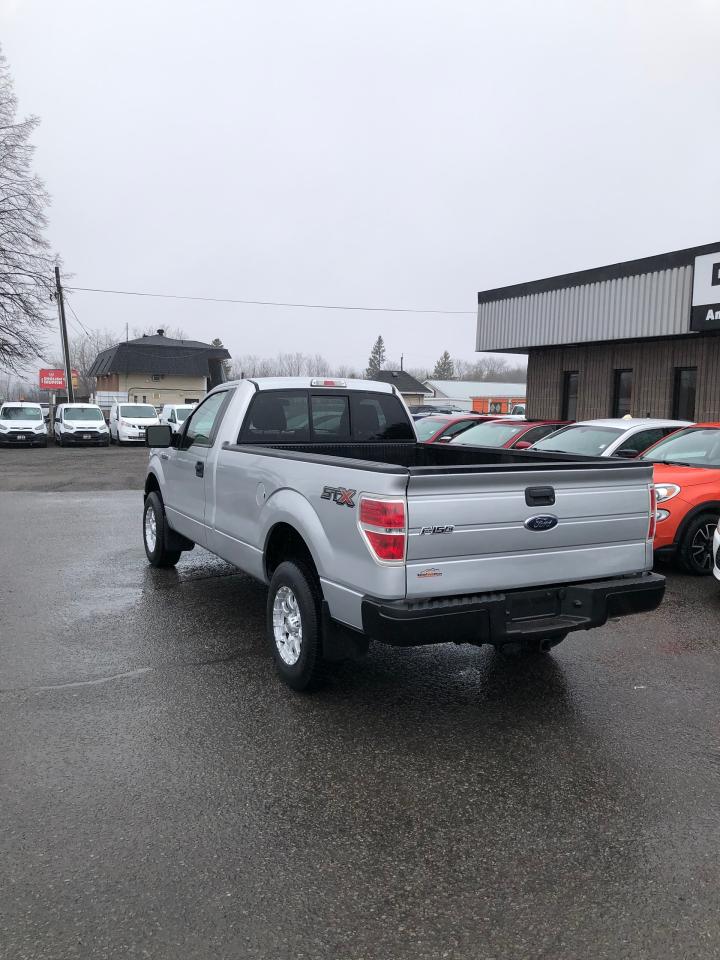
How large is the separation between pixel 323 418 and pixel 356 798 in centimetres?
377

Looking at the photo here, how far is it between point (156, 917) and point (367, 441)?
471 cm

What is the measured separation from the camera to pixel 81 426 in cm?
3291

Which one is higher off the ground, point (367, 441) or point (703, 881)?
point (367, 441)

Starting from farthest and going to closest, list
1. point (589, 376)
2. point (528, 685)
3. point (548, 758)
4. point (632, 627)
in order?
point (589, 376)
point (632, 627)
point (528, 685)
point (548, 758)

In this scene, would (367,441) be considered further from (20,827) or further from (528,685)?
(20,827)

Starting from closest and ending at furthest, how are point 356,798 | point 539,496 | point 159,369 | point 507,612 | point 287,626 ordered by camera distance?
point 356,798
point 507,612
point 539,496
point 287,626
point 159,369

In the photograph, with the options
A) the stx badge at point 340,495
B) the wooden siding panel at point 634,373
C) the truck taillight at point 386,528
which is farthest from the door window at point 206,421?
the wooden siding panel at point 634,373

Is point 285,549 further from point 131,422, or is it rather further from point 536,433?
point 131,422

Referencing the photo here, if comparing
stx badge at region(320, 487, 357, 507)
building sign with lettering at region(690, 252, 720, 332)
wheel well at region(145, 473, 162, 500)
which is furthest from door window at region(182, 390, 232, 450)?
building sign with lettering at region(690, 252, 720, 332)

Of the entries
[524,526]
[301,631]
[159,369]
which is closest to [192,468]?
[301,631]

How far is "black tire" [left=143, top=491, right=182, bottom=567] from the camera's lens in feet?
26.7

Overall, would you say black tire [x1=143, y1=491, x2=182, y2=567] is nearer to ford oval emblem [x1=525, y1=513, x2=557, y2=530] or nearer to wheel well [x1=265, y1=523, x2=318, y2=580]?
wheel well [x1=265, y1=523, x2=318, y2=580]

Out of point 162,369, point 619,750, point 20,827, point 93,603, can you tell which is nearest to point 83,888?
point 20,827

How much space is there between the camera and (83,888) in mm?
2928
